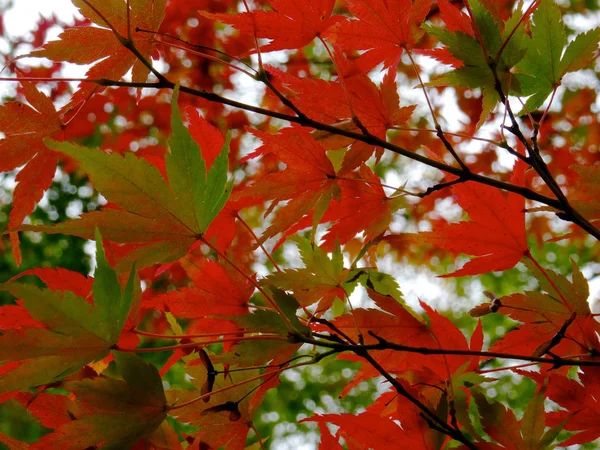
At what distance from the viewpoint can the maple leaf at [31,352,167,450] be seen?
0.48 meters

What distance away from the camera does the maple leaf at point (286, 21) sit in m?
0.62

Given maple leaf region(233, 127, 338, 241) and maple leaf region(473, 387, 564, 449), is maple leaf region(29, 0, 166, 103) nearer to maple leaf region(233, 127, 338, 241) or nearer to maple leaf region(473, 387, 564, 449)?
maple leaf region(233, 127, 338, 241)

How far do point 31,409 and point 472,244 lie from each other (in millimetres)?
567

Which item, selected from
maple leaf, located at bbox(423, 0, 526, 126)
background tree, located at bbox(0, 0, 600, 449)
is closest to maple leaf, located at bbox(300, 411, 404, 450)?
background tree, located at bbox(0, 0, 600, 449)

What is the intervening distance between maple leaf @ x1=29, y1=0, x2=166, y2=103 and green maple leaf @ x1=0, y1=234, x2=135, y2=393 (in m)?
0.28

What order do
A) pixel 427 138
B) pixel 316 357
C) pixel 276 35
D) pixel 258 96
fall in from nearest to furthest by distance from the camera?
pixel 316 357 → pixel 276 35 → pixel 427 138 → pixel 258 96

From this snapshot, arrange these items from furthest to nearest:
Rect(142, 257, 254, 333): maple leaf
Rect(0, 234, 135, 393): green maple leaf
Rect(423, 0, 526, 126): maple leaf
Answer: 1. Rect(142, 257, 254, 333): maple leaf
2. Rect(423, 0, 526, 126): maple leaf
3. Rect(0, 234, 135, 393): green maple leaf

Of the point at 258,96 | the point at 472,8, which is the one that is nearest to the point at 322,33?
the point at 472,8

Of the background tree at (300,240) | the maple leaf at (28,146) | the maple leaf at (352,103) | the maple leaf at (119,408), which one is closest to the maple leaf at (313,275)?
the background tree at (300,240)

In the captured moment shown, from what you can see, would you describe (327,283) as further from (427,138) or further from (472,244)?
(427,138)

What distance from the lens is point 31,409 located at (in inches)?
26.4

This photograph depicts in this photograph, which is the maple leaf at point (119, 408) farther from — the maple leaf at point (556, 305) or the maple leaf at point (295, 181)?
the maple leaf at point (556, 305)

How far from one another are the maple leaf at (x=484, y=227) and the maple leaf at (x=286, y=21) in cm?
25

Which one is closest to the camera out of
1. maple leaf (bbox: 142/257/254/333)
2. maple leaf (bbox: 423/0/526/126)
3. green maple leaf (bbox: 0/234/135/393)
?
green maple leaf (bbox: 0/234/135/393)
